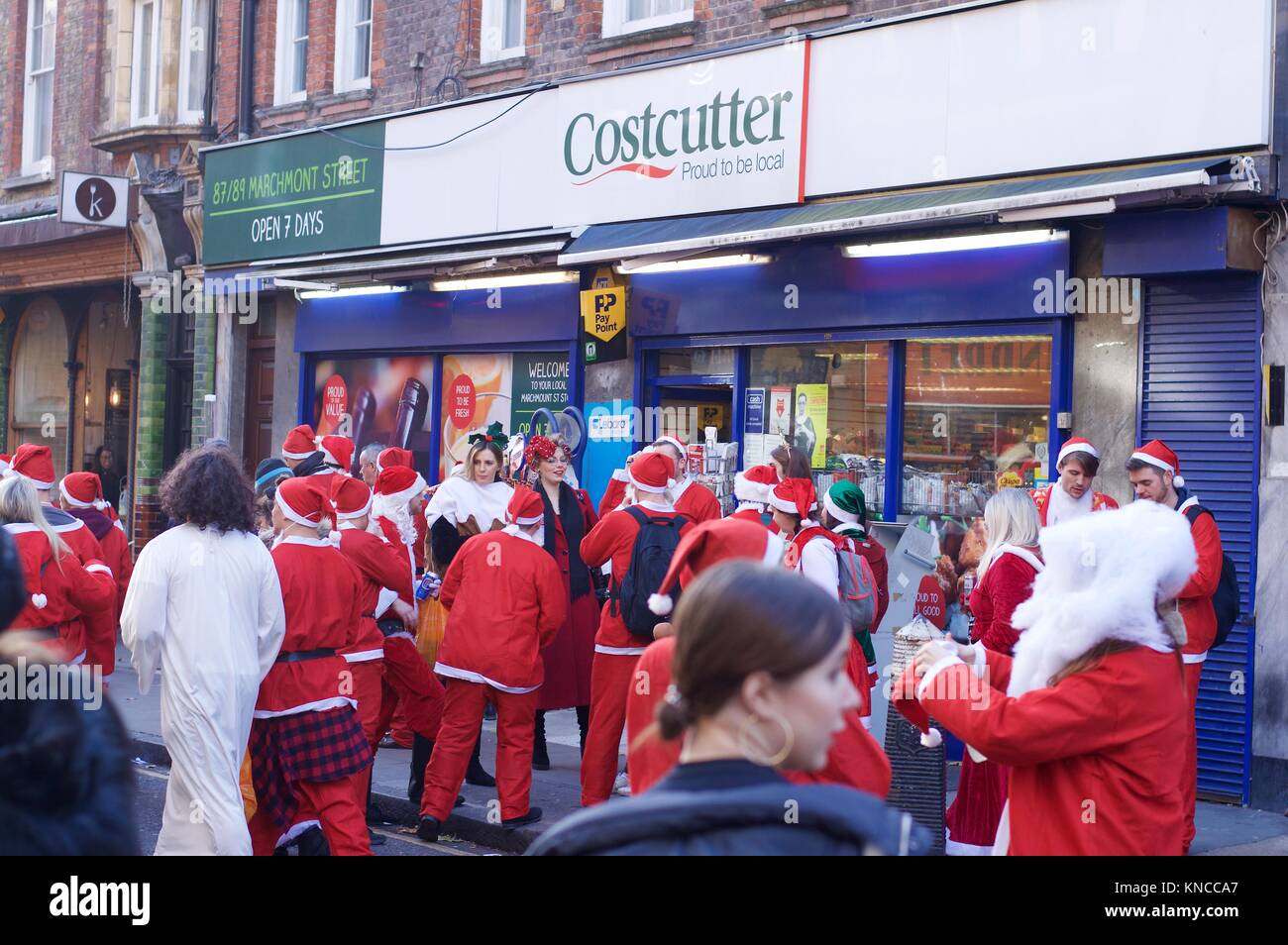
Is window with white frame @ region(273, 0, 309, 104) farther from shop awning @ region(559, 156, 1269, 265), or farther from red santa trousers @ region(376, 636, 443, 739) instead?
red santa trousers @ region(376, 636, 443, 739)

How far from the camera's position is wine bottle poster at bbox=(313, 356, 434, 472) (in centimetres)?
1634

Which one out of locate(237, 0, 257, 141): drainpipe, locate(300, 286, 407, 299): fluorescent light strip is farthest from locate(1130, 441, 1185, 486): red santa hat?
locate(237, 0, 257, 141): drainpipe

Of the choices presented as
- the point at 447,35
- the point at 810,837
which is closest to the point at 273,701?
the point at 810,837

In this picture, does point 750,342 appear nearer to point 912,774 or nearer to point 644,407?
point 644,407

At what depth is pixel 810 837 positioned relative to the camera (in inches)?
87.3

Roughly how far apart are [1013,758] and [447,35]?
13239 mm

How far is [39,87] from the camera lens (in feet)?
74.5

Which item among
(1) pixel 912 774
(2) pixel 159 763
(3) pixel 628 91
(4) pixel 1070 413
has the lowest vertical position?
(2) pixel 159 763

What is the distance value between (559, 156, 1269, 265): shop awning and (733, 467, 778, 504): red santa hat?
246cm

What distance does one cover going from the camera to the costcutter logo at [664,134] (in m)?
12.6

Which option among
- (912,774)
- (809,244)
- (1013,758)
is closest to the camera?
(1013,758)

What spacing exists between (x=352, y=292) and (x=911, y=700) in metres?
13.3

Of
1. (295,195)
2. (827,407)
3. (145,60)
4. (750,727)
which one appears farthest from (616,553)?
(145,60)

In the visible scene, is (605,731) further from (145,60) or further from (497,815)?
(145,60)
